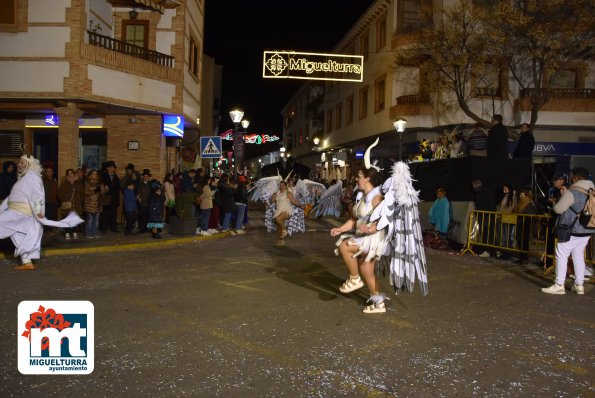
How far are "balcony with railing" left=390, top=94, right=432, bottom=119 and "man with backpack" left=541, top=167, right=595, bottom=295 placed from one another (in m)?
19.0

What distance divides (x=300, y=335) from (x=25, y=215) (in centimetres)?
578

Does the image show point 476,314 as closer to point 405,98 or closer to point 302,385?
point 302,385

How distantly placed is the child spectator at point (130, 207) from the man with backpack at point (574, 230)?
10.1 m

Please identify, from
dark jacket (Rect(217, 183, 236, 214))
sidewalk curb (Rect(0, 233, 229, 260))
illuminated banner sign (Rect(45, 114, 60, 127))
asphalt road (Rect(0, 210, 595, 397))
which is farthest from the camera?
illuminated banner sign (Rect(45, 114, 60, 127))

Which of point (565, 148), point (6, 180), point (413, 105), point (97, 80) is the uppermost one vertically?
point (413, 105)

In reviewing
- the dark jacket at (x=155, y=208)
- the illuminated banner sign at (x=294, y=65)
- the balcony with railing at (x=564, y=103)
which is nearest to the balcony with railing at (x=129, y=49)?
the illuminated banner sign at (x=294, y=65)

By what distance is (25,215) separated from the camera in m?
8.80

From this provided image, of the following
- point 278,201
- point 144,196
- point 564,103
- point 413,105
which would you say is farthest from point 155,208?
point 564,103

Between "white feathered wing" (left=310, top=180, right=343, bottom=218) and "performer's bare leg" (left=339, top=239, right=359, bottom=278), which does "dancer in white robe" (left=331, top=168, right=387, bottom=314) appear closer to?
"performer's bare leg" (left=339, top=239, right=359, bottom=278)

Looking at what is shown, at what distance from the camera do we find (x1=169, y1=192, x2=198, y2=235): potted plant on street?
14.3 m

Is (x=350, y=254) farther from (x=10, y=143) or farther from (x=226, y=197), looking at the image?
(x=10, y=143)

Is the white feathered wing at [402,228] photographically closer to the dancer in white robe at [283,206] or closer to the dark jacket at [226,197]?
the dancer in white robe at [283,206]

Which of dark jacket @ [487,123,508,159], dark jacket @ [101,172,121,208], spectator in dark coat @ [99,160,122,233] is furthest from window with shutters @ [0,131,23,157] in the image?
dark jacket @ [487,123,508,159]

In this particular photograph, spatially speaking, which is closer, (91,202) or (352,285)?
(352,285)
